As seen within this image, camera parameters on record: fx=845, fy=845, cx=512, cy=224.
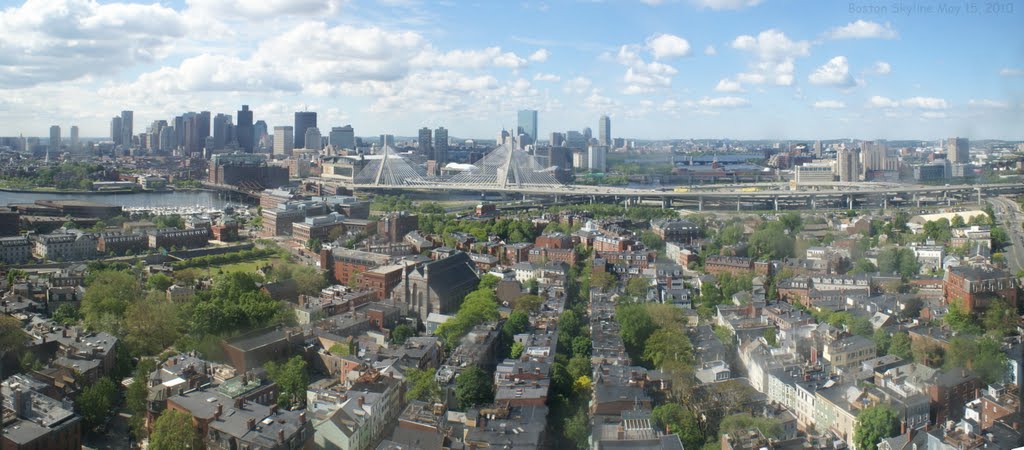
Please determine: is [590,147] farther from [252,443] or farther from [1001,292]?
[252,443]

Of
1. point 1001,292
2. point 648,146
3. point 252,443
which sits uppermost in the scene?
point 648,146

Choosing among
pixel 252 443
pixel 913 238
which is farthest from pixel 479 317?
pixel 913 238

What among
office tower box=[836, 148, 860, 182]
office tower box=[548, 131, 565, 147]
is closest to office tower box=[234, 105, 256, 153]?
office tower box=[548, 131, 565, 147]

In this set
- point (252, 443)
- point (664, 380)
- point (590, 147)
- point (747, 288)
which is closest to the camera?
point (252, 443)

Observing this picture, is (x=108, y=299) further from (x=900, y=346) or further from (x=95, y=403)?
(x=900, y=346)

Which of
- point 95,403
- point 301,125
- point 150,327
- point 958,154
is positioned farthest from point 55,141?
point 301,125

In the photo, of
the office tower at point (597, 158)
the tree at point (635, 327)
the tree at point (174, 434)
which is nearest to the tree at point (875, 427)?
the tree at point (635, 327)
